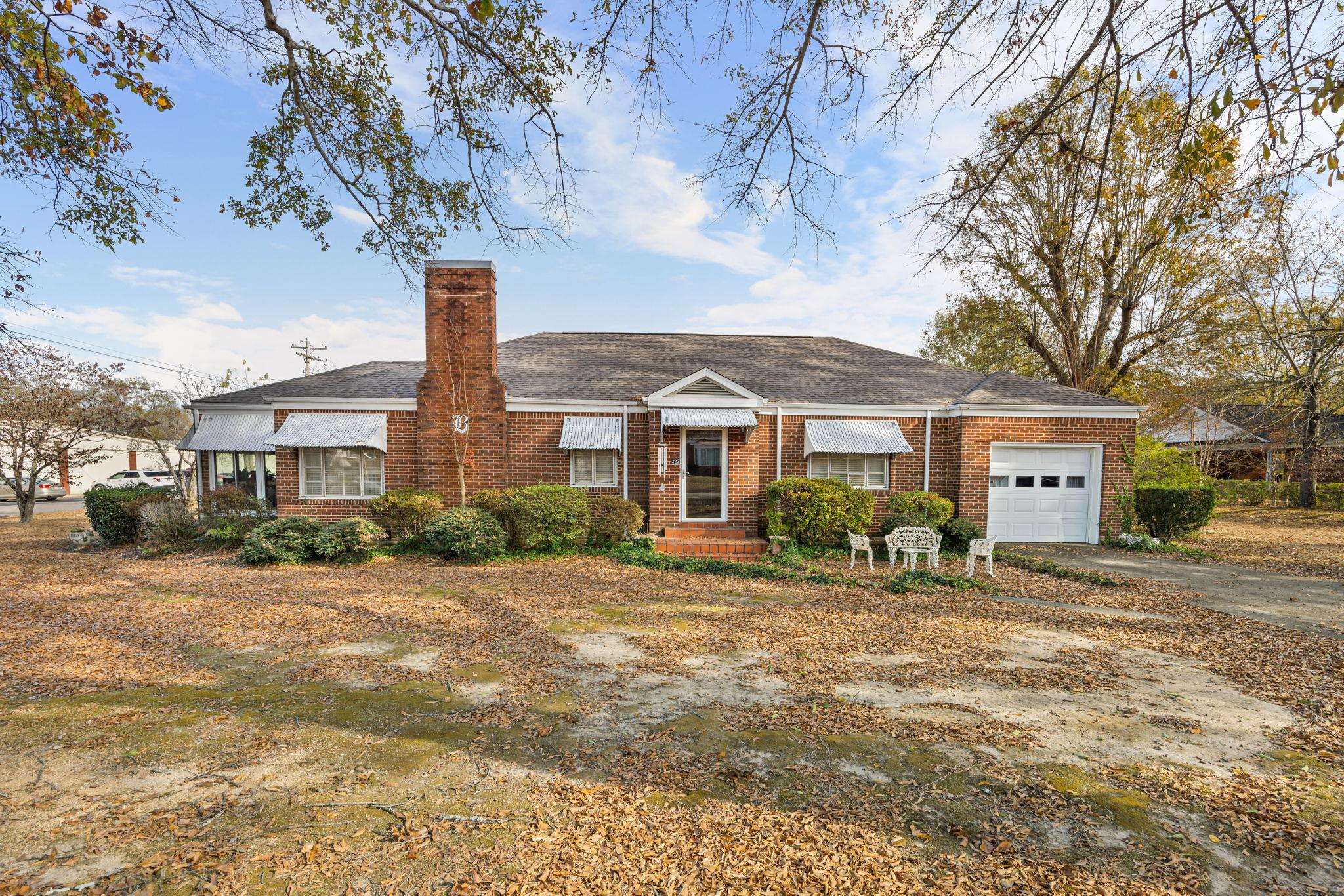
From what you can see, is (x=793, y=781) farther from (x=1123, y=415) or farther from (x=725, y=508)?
(x=1123, y=415)

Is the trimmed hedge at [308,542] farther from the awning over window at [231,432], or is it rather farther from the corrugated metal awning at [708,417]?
the corrugated metal awning at [708,417]

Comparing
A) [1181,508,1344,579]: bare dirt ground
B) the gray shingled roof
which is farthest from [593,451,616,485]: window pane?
[1181,508,1344,579]: bare dirt ground

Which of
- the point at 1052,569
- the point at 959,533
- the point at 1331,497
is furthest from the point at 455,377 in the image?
the point at 1331,497

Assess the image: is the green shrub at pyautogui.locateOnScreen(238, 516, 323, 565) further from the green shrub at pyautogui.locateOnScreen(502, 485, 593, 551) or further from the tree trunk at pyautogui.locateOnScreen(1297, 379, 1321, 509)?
the tree trunk at pyautogui.locateOnScreen(1297, 379, 1321, 509)

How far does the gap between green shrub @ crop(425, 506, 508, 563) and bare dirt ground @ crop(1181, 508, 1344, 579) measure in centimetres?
1522

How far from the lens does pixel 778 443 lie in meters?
12.7

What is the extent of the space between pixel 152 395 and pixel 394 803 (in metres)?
37.6

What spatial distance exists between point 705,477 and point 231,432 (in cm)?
1385

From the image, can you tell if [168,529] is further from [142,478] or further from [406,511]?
[142,478]

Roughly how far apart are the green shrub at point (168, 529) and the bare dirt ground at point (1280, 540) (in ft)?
72.3

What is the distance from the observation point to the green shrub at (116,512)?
12195mm

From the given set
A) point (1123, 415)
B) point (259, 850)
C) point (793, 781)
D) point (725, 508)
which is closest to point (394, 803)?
point (259, 850)

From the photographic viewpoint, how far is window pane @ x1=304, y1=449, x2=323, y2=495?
12.3m

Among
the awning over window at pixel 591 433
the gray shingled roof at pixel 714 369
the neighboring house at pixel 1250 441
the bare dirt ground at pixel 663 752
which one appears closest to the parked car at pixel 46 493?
the gray shingled roof at pixel 714 369
